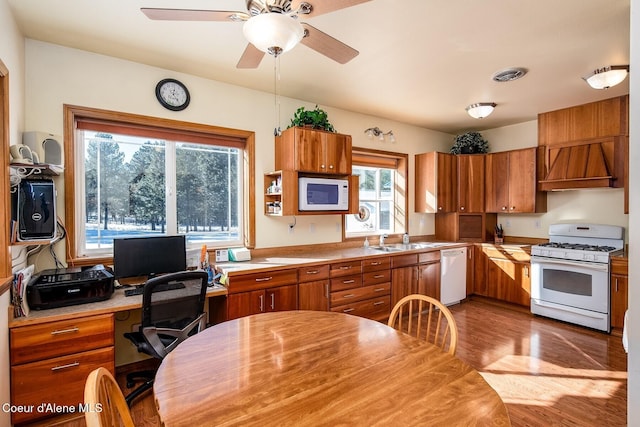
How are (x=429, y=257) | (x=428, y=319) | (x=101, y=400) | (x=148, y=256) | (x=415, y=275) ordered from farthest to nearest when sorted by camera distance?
(x=429, y=257) → (x=415, y=275) → (x=148, y=256) → (x=428, y=319) → (x=101, y=400)

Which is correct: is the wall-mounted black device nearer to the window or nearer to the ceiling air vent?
the window

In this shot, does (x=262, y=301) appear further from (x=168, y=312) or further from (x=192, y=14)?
(x=192, y=14)

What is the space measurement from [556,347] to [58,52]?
16.8 ft

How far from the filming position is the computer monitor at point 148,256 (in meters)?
2.49

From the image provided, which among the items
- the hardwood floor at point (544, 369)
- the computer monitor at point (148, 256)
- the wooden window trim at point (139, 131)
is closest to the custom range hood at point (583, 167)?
the hardwood floor at point (544, 369)

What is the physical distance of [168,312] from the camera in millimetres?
2154

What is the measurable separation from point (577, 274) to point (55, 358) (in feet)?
16.1

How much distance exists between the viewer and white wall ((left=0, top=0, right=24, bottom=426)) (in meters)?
1.75

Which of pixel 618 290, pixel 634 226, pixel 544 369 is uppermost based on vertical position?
pixel 634 226

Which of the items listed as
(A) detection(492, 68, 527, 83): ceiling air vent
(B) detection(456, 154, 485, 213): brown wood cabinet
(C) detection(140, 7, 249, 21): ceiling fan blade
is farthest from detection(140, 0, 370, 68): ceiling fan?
(B) detection(456, 154, 485, 213): brown wood cabinet

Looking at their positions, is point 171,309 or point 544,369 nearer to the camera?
point 171,309

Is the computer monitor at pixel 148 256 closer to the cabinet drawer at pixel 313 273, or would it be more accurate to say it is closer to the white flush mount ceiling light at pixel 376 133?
the cabinet drawer at pixel 313 273

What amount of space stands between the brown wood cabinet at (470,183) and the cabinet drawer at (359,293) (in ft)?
6.79

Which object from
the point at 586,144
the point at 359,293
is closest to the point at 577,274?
the point at 586,144
